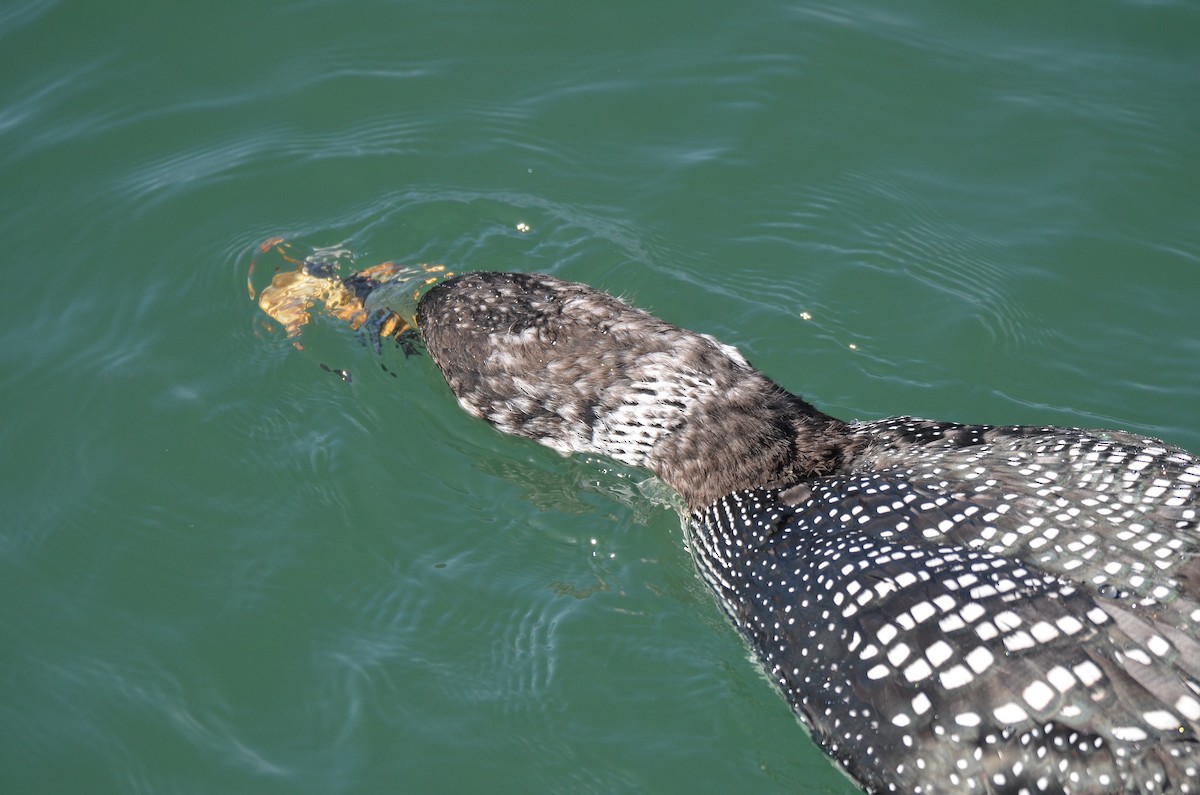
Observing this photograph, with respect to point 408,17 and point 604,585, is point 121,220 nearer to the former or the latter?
point 408,17

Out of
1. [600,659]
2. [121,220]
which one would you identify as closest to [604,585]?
[600,659]

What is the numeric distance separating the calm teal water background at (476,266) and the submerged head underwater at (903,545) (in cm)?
43

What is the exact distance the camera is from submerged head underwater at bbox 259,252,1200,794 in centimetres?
355

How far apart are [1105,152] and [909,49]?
153cm

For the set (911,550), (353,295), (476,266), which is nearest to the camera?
(911,550)

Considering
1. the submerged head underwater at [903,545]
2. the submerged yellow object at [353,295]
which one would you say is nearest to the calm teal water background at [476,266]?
the submerged yellow object at [353,295]

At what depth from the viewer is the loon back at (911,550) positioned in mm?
3551

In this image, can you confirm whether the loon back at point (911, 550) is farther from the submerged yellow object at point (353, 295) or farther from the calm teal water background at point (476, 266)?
the submerged yellow object at point (353, 295)

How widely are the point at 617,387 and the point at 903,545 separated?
1.63 m

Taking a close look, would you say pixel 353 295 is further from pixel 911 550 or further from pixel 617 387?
pixel 911 550

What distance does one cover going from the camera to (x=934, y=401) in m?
5.83

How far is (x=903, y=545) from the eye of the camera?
4145 mm

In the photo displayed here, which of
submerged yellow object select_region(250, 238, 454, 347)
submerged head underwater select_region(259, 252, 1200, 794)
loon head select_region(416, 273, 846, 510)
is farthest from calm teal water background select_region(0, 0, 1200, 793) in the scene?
submerged head underwater select_region(259, 252, 1200, 794)

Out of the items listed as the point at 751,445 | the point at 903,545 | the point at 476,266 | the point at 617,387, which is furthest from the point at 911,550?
the point at 476,266
